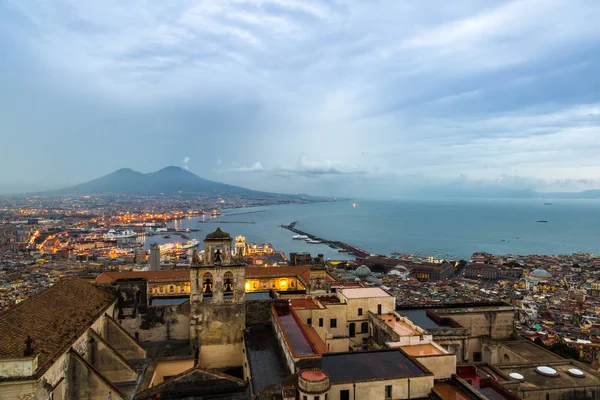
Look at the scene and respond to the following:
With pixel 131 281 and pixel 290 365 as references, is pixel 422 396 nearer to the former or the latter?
pixel 290 365

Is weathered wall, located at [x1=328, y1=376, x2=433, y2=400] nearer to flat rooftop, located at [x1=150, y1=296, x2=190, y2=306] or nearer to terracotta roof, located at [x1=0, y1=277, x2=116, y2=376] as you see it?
terracotta roof, located at [x1=0, y1=277, x2=116, y2=376]

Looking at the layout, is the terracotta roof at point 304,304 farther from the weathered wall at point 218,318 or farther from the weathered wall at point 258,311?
the weathered wall at point 218,318

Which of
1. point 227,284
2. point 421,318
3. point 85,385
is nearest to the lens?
point 85,385

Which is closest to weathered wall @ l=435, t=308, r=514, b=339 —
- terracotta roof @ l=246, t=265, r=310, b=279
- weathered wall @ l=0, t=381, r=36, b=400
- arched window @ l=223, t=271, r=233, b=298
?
terracotta roof @ l=246, t=265, r=310, b=279

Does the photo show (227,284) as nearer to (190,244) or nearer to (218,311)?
(218,311)

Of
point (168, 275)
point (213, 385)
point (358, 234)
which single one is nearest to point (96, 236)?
point (358, 234)

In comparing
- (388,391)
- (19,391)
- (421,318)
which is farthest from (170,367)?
(421,318)
